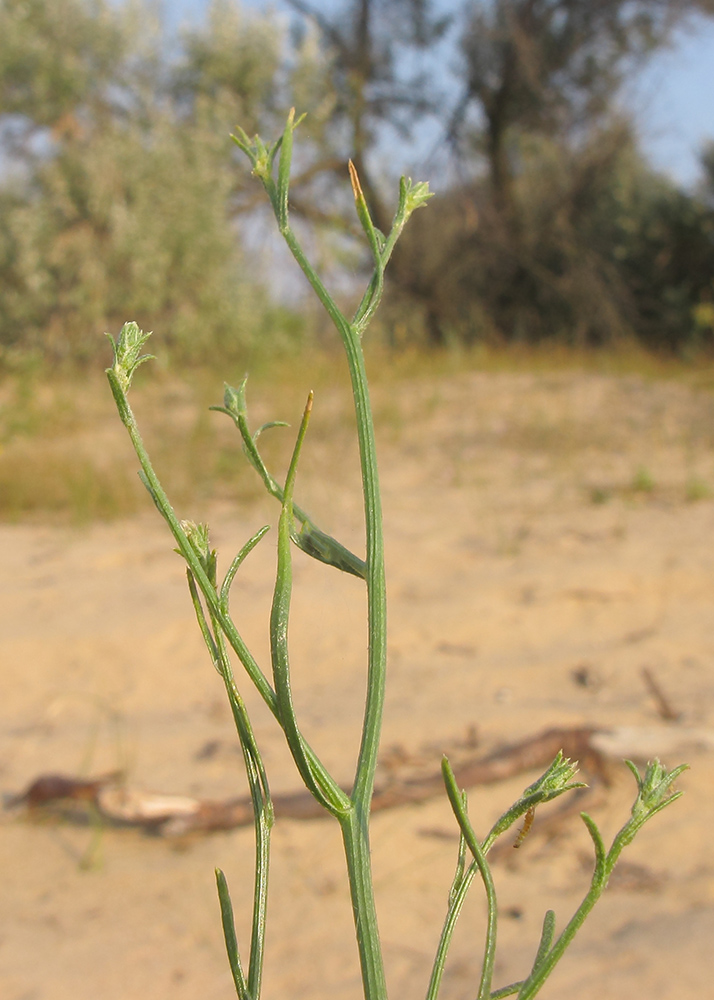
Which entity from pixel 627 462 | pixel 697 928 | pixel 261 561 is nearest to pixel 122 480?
pixel 261 561

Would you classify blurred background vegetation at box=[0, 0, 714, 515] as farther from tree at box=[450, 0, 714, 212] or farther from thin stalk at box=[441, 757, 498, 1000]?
thin stalk at box=[441, 757, 498, 1000]

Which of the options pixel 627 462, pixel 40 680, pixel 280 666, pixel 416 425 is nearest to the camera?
pixel 280 666

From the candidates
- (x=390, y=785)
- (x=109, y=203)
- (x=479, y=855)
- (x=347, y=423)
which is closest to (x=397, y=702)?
(x=390, y=785)

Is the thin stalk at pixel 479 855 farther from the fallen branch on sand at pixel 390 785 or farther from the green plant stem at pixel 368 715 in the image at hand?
the fallen branch on sand at pixel 390 785

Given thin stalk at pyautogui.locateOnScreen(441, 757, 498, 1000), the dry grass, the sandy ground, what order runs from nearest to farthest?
thin stalk at pyautogui.locateOnScreen(441, 757, 498, 1000) → the sandy ground → the dry grass

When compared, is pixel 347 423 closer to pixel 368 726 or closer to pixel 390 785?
pixel 390 785

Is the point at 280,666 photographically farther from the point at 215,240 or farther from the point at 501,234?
the point at 501,234

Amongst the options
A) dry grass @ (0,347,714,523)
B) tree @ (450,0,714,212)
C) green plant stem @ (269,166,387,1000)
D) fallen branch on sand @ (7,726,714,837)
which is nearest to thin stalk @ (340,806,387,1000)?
green plant stem @ (269,166,387,1000)

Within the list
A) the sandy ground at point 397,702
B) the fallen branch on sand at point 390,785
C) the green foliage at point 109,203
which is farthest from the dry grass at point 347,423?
the fallen branch on sand at point 390,785
